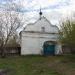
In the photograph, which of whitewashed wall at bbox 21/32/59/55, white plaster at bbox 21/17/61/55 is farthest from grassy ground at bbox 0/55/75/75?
white plaster at bbox 21/17/61/55

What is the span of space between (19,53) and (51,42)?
5.91 meters

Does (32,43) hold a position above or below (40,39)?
below

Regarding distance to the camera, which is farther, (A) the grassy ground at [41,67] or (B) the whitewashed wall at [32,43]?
(B) the whitewashed wall at [32,43]

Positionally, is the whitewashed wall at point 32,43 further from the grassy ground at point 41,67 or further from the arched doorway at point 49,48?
the grassy ground at point 41,67

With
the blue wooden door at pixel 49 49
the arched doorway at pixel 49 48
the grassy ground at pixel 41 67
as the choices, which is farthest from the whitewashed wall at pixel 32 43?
the grassy ground at pixel 41 67

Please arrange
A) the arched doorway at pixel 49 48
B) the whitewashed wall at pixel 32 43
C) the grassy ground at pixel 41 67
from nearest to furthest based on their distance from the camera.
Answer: the grassy ground at pixel 41 67 → the whitewashed wall at pixel 32 43 → the arched doorway at pixel 49 48

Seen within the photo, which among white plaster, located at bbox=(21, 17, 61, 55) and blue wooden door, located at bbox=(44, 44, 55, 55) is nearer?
white plaster, located at bbox=(21, 17, 61, 55)

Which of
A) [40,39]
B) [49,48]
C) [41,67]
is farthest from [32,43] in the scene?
[41,67]

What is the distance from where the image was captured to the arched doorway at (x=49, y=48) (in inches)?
1763

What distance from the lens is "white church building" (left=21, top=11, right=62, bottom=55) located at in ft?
145

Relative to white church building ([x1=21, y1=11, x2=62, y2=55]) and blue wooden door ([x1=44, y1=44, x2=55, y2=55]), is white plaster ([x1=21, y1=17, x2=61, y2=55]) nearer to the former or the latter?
white church building ([x1=21, y1=11, x2=62, y2=55])

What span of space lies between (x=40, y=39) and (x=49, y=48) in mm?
2252

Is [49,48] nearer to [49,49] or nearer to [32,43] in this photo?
[49,49]

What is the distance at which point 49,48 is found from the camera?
45.0 metres
